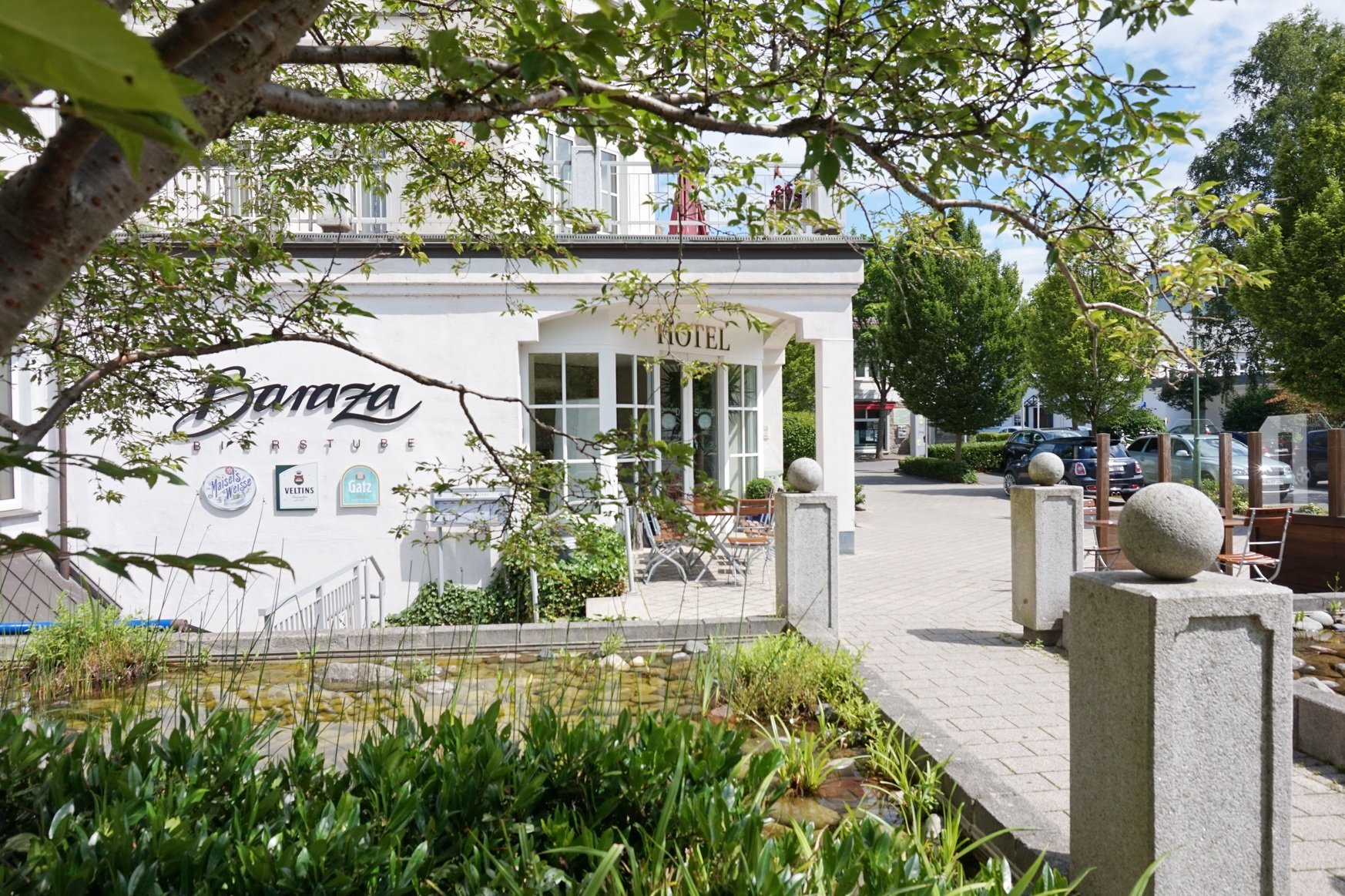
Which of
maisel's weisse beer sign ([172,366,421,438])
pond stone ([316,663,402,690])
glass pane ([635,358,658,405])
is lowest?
pond stone ([316,663,402,690])

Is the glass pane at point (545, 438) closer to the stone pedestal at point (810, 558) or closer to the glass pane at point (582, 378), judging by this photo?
the glass pane at point (582, 378)

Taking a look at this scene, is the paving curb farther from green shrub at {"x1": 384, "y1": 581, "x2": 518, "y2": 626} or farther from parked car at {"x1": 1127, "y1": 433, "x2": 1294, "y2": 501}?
parked car at {"x1": 1127, "y1": 433, "x2": 1294, "y2": 501}

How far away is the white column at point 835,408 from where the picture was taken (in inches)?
476

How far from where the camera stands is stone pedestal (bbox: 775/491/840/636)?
689 cm

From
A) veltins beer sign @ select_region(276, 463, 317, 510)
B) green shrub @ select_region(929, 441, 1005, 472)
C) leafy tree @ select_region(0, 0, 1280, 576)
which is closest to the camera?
leafy tree @ select_region(0, 0, 1280, 576)

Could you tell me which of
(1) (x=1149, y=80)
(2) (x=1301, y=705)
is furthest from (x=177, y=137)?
(2) (x=1301, y=705)

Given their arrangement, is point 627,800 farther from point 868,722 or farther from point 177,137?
point 177,137

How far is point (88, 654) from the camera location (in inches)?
223

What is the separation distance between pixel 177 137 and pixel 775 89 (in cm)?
318

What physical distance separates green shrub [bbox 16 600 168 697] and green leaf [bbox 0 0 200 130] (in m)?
5.78

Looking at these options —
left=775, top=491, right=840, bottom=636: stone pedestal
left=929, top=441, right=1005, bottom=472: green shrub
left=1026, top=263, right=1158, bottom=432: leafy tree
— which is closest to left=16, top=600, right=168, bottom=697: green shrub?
left=775, top=491, right=840, bottom=636: stone pedestal

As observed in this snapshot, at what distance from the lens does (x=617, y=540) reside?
1029cm

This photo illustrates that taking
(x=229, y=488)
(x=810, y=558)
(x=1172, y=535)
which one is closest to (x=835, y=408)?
(x=810, y=558)

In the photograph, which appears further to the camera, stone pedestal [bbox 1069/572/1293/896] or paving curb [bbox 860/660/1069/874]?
paving curb [bbox 860/660/1069/874]
